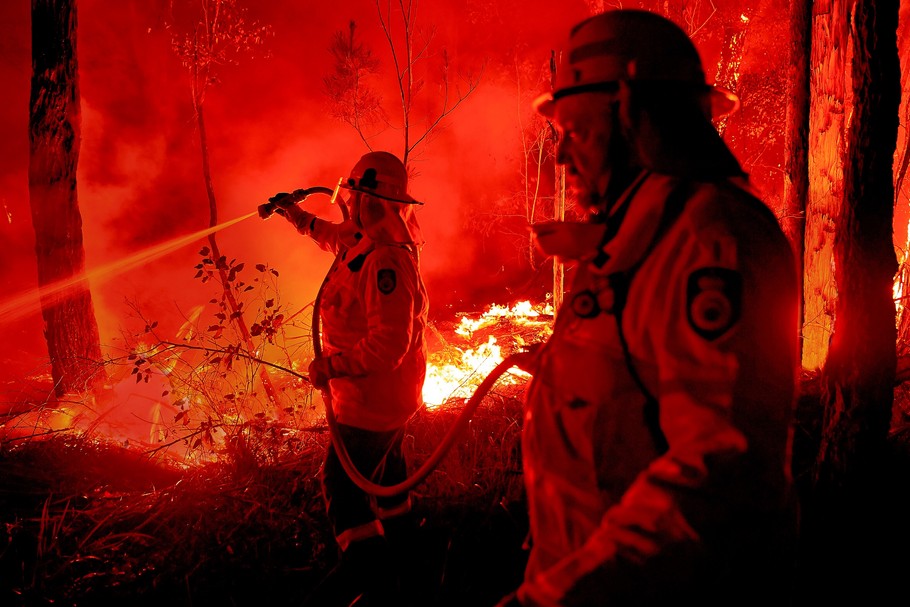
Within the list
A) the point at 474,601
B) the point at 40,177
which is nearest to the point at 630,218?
the point at 474,601

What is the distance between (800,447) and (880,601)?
1682mm

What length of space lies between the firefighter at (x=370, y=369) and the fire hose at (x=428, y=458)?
79 mm

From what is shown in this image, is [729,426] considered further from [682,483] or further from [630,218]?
Result: [630,218]

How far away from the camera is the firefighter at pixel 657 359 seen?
92cm

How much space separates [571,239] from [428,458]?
2440 mm

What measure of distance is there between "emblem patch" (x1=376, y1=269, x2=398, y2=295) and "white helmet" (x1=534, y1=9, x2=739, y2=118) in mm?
1794

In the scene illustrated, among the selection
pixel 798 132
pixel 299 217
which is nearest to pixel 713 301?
pixel 299 217

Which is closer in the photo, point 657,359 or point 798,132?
point 657,359

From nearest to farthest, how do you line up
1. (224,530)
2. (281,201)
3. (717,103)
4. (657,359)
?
1. (657,359)
2. (717,103)
3. (224,530)
4. (281,201)

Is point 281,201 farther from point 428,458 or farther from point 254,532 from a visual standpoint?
point 254,532

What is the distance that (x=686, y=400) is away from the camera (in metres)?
0.97

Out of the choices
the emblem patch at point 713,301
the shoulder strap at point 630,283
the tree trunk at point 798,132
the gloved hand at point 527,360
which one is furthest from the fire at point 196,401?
the tree trunk at point 798,132

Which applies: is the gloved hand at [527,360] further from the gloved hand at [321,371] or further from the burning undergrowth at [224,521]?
the burning undergrowth at [224,521]

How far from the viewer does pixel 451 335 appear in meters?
15.0
